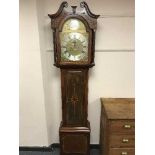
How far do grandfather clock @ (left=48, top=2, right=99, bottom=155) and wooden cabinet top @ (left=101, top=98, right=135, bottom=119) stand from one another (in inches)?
11.2

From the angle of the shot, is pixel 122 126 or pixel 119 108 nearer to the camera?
pixel 122 126

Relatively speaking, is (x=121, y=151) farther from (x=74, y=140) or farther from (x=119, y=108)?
(x=74, y=140)

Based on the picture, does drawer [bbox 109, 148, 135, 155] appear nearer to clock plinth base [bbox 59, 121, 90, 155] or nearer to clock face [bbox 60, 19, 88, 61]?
clock plinth base [bbox 59, 121, 90, 155]

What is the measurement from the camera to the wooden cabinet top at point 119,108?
229 cm

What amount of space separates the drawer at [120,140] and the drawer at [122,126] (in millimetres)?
54

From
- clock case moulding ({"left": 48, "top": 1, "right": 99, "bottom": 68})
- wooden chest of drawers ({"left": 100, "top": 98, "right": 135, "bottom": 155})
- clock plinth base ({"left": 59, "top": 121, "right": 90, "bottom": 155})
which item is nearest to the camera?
wooden chest of drawers ({"left": 100, "top": 98, "right": 135, "bottom": 155})

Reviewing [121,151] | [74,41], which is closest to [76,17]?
[74,41]

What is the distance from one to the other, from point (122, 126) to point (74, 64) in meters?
0.81

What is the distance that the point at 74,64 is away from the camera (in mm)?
2531

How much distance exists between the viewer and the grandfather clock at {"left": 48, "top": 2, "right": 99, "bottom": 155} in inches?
97.8

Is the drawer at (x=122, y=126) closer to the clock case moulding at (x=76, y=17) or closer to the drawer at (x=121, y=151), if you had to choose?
the drawer at (x=121, y=151)

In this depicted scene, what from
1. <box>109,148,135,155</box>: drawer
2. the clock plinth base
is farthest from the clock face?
<box>109,148,135,155</box>: drawer

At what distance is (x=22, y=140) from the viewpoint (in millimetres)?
2900

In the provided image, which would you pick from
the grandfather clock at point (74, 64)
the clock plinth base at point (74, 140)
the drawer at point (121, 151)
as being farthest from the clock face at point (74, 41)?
the drawer at point (121, 151)
